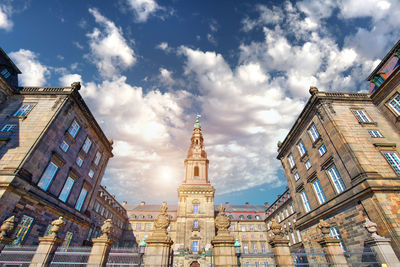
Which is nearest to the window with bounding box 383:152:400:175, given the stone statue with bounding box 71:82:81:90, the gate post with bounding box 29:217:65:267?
the gate post with bounding box 29:217:65:267

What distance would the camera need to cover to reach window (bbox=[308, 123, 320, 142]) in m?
19.0

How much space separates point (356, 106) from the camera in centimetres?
1853

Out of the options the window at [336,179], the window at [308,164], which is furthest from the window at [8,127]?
the window at [308,164]

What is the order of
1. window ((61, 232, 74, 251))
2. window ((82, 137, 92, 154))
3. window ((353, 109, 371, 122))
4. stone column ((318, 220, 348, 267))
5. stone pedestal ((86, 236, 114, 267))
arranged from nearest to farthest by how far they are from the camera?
stone pedestal ((86, 236, 114, 267)) < stone column ((318, 220, 348, 267)) < window ((61, 232, 74, 251)) < window ((353, 109, 371, 122)) < window ((82, 137, 92, 154))

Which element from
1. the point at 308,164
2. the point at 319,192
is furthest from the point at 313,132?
the point at 319,192

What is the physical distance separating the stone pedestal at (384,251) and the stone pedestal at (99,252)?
13303 mm

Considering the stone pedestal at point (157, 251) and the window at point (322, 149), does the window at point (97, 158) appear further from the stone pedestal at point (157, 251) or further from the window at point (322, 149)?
the window at point (322, 149)

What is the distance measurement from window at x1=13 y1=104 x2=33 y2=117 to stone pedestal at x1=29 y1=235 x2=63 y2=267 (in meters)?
14.2

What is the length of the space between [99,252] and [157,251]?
267 cm

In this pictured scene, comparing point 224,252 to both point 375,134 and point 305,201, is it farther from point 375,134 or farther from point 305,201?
point 375,134

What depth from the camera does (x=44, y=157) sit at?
15445 mm

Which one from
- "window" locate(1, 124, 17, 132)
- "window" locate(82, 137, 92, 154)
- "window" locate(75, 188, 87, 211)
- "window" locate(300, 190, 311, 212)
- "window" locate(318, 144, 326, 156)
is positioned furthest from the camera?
"window" locate(82, 137, 92, 154)

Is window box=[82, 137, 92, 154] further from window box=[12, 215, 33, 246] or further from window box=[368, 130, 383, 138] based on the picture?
window box=[368, 130, 383, 138]

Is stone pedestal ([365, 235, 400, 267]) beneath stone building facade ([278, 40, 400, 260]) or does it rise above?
beneath
